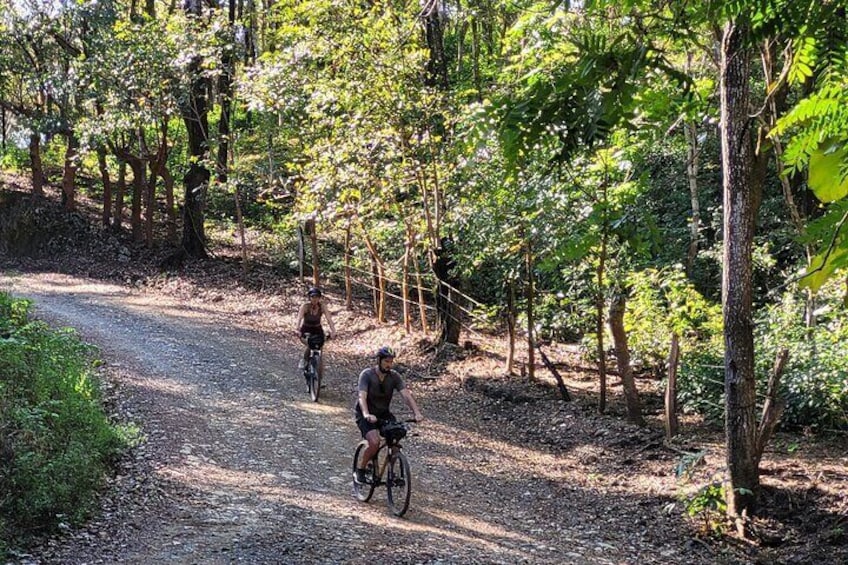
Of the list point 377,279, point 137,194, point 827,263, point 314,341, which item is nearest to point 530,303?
point 314,341

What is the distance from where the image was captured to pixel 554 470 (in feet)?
33.7

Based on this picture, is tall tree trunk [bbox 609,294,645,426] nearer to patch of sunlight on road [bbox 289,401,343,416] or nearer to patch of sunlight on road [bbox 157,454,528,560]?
patch of sunlight on road [bbox 157,454,528,560]

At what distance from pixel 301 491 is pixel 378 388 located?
1573mm

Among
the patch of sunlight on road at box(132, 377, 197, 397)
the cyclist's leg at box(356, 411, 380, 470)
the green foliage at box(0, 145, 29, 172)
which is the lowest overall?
the patch of sunlight on road at box(132, 377, 197, 397)

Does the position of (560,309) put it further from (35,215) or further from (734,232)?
(35,215)

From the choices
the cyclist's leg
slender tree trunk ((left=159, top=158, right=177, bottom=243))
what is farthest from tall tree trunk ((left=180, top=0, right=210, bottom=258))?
the cyclist's leg

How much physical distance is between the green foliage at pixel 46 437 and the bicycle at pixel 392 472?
9.47 ft

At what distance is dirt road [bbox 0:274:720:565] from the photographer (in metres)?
6.71

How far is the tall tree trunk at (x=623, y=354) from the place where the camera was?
418 inches

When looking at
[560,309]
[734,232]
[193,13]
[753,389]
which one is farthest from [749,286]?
[193,13]

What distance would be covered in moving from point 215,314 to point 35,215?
32.7ft

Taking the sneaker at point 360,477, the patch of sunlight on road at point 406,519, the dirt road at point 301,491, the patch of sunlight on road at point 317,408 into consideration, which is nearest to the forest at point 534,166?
the dirt road at point 301,491

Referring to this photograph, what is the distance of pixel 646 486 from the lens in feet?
30.2

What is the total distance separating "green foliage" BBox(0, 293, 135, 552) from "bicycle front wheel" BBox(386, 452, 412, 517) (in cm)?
310
